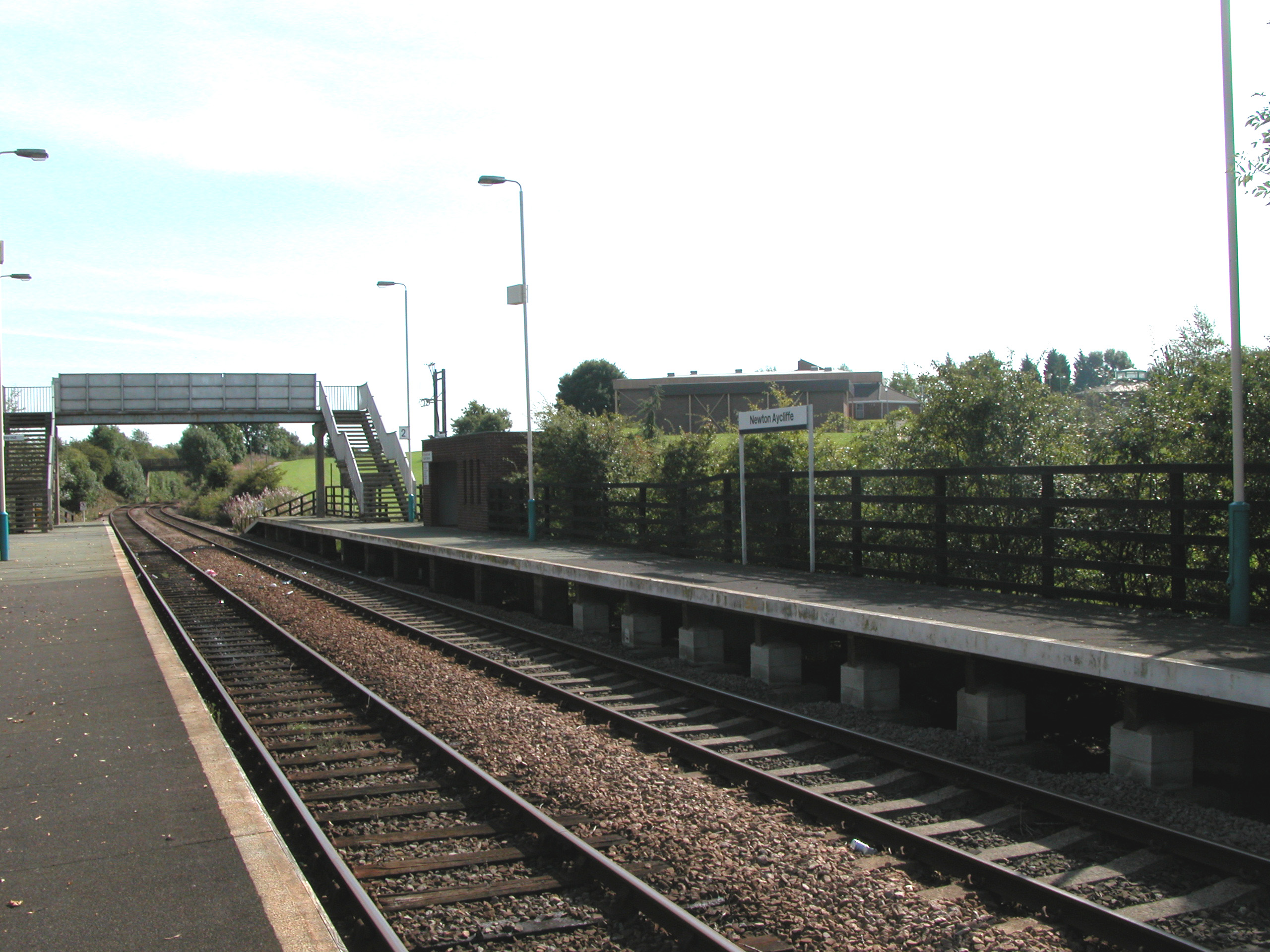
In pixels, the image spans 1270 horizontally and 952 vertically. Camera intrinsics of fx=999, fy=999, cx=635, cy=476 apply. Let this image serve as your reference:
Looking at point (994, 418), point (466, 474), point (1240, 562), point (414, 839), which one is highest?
point (994, 418)

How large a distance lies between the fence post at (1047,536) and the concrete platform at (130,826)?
7029 millimetres

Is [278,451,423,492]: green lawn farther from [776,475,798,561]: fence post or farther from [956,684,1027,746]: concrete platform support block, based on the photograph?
[956,684,1027,746]: concrete platform support block

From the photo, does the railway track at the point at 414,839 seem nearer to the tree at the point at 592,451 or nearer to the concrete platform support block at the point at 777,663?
the concrete platform support block at the point at 777,663

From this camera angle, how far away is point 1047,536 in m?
9.27

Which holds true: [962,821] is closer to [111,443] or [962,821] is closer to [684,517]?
[684,517]

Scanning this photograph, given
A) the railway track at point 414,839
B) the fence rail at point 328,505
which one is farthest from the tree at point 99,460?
the railway track at point 414,839

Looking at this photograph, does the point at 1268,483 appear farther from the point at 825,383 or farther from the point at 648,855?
the point at 825,383

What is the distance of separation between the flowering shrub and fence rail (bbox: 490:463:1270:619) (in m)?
35.3

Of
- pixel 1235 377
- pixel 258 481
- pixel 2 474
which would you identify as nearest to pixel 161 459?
pixel 258 481

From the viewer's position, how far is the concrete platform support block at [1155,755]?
255 inches

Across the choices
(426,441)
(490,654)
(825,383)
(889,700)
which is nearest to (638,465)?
(426,441)

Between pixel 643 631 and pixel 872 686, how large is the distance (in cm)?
432

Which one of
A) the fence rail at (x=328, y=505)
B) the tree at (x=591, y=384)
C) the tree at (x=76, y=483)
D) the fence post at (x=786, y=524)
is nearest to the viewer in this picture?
the fence post at (x=786, y=524)

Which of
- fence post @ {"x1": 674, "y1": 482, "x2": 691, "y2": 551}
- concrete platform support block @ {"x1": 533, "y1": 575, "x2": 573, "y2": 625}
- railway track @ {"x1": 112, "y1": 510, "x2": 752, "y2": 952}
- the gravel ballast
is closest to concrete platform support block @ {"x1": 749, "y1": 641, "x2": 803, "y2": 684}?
the gravel ballast
